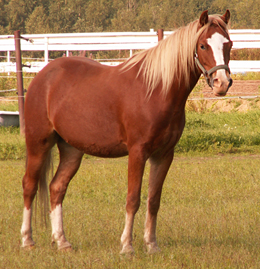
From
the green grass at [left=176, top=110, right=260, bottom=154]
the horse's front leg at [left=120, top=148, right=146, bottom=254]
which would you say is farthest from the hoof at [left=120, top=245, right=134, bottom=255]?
the green grass at [left=176, top=110, right=260, bottom=154]

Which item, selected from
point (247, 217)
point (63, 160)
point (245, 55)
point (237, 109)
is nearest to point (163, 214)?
point (247, 217)

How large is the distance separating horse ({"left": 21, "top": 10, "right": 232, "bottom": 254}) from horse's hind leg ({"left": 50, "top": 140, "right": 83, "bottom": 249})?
1cm

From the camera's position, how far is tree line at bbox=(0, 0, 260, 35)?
4769 centimetres

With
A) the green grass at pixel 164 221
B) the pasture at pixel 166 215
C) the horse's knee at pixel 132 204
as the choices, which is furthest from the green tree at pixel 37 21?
the horse's knee at pixel 132 204

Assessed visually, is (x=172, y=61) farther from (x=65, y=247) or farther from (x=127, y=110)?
(x=65, y=247)

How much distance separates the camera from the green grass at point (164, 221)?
14.2ft

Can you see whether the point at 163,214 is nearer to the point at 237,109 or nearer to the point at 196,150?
the point at 196,150

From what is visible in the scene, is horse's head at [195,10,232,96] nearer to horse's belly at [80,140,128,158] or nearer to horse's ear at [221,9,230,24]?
horse's ear at [221,9,230,24]

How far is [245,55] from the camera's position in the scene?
21406 mm

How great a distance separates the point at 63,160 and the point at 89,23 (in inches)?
1986

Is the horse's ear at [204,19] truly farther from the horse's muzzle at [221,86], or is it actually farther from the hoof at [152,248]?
the hoof at [152,248]

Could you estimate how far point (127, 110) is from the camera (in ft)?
14.1

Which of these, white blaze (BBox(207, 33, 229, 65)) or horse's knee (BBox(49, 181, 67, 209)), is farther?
horse's knee (BBox(49, 181, 67, 209))

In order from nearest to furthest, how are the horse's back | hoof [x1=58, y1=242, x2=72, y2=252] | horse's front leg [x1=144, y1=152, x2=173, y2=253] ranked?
the horse's back → horse's front leg [x1=144, y1=152, x2=173, y2=253] → hoof [x1=58, y1=242, x2=72, y2=252]
